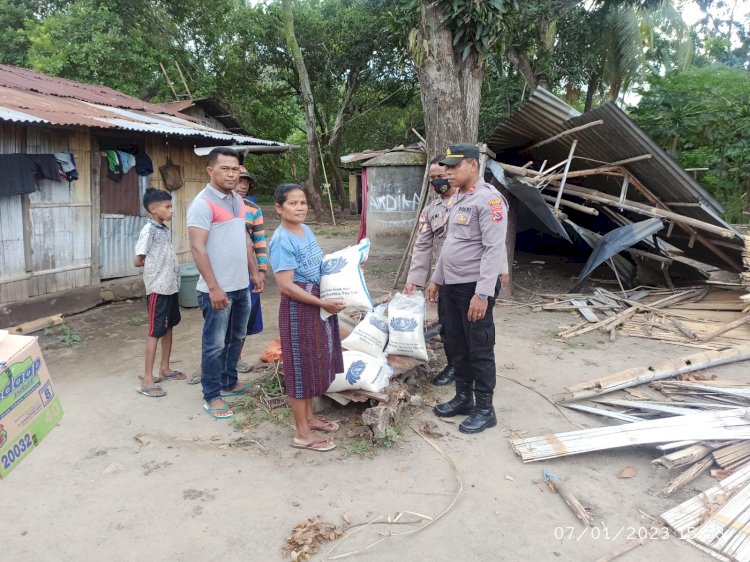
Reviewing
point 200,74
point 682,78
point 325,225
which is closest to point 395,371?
point 682,78

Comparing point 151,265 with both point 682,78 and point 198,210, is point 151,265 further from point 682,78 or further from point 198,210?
point 682,78

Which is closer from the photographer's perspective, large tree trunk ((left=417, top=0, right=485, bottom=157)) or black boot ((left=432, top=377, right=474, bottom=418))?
black boot ((left=432, top=377, right=474, bottom=418))

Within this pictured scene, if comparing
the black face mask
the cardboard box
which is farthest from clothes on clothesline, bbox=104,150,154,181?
the cardboard box

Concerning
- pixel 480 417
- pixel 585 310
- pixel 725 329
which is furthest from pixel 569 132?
pixel 480 417

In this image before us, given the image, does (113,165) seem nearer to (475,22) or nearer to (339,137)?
(475,22)

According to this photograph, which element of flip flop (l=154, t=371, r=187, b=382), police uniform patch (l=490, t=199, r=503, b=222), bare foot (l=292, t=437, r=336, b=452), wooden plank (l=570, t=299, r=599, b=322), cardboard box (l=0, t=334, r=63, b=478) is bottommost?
flip flop (l=154, t=371, r=187, b=382)

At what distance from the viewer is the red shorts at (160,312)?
3951 millimetres

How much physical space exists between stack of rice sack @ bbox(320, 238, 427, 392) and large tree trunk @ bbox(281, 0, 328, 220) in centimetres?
1348

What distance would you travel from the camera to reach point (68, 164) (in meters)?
6.36

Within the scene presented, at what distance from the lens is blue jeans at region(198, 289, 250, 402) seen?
3.54 meters

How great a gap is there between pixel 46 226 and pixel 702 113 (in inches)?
485

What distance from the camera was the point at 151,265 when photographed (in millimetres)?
3928

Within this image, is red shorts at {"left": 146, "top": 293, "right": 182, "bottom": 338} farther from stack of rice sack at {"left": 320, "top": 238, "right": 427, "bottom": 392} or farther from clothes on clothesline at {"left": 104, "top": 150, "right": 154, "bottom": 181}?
clothes on clothesline at {"left": 104, "top": 150, "right": 154, "bottom": 181}

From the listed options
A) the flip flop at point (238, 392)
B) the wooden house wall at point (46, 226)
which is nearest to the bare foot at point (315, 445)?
the flip flop at point (238, 392)
